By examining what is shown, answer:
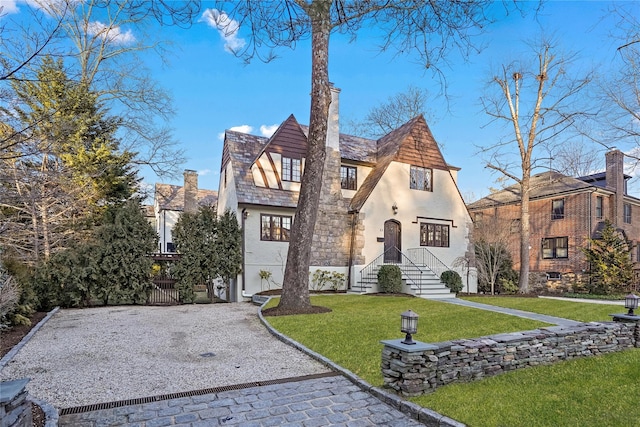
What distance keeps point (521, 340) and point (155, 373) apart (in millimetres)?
5226

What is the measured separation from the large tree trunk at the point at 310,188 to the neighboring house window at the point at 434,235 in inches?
335

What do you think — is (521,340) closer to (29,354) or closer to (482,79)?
(29,354)

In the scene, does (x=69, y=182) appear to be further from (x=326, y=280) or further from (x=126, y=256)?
(x=326, y=280)

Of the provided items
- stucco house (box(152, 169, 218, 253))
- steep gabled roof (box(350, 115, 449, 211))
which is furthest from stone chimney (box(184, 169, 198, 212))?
steep gabled roof (box(350, 115, 449, 211))

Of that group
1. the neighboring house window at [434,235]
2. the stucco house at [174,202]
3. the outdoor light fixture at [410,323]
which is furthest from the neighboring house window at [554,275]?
the outdoor light fixture at [410,323]

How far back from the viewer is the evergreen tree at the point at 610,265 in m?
16.5

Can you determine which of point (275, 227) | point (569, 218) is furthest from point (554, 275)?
point (275, 227)

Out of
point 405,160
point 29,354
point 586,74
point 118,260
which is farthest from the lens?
point 405,160

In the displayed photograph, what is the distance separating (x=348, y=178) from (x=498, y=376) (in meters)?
12.5

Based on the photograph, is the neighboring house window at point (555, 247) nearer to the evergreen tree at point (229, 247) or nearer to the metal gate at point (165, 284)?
the evergreen tree at point (229, 247)

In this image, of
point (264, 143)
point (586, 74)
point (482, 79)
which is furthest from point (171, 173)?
point (586, 74)

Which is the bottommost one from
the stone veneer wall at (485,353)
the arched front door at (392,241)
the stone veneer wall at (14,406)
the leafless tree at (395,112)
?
the stone veneer wall at (485,353)

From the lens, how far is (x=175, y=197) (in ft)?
92.7

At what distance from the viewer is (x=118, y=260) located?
459 inches
